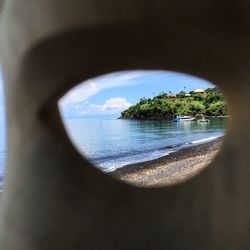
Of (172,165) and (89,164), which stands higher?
(89,164)

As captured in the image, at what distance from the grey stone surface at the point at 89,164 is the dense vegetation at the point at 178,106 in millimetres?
22268

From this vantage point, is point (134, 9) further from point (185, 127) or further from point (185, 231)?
point (185, 127)

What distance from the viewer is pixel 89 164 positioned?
314 centimetres

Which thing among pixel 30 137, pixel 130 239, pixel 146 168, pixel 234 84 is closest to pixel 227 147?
pixel 234 84

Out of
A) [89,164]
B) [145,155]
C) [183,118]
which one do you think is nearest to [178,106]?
[183,118]

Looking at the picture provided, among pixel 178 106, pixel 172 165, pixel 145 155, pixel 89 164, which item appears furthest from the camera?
pixel 178 106

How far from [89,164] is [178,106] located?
2634 cm

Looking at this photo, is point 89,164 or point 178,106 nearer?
point 89,164

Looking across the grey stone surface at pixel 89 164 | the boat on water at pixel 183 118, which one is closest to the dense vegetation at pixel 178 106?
the boat on water at pixel 183 118

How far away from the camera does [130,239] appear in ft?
9.43

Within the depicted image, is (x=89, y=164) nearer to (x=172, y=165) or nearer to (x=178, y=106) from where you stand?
(x=172, y=165)

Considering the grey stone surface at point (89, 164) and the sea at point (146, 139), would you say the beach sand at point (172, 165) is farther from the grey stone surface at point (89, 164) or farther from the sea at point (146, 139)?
the grey stone surface at point (89, 164)

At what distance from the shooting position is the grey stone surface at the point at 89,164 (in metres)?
2.38

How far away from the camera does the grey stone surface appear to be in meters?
2.38
